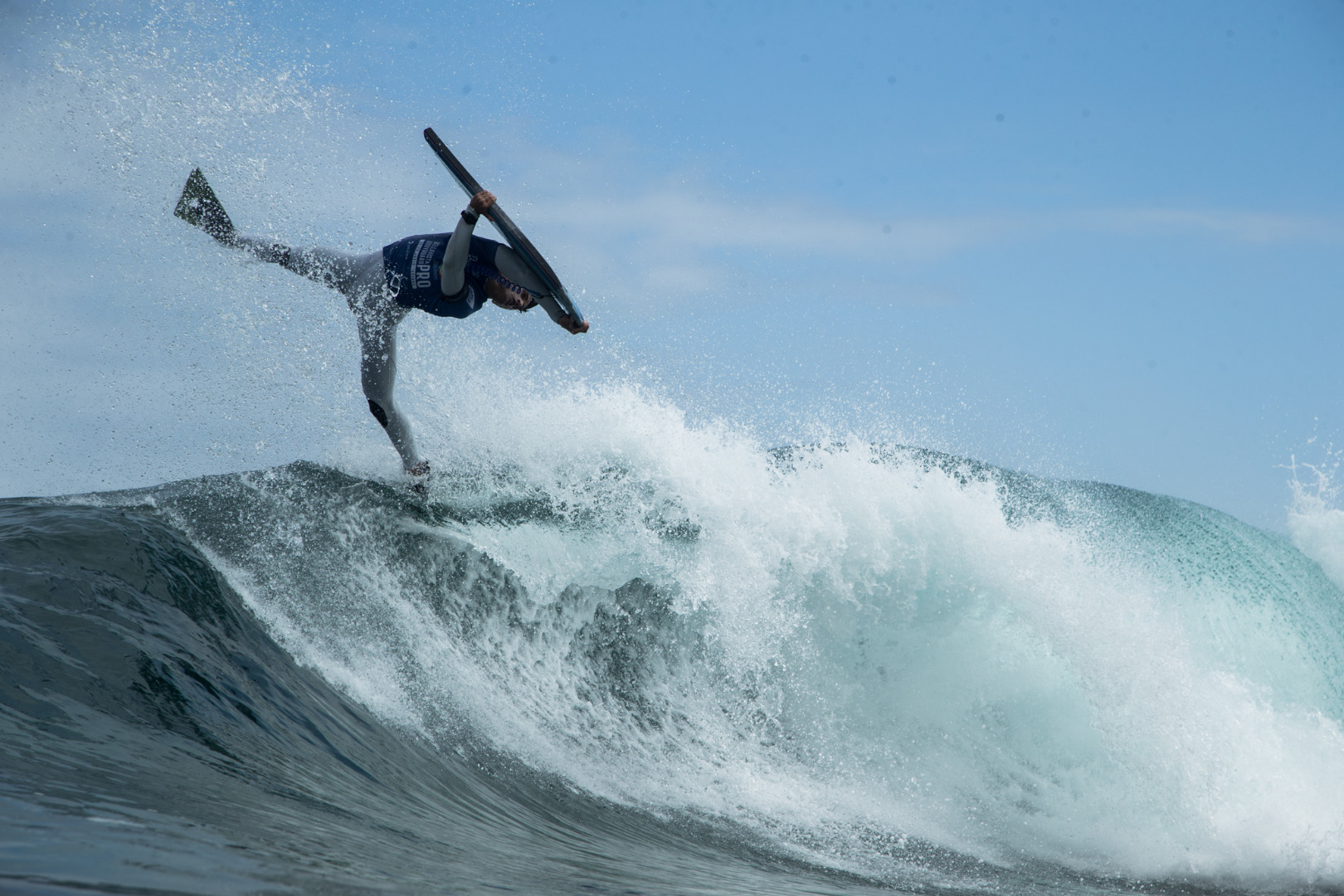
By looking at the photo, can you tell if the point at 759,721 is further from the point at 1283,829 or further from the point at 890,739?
the point at 1283,829

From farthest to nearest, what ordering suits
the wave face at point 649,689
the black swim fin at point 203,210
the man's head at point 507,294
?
the black swim fin at point 203,210 < the man's head at point 507,294 < the wave face at point 649,689

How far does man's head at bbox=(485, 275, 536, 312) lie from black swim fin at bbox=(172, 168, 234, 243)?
2229 mm

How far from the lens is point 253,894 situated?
6.26 ft

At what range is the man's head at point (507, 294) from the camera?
20.6ft

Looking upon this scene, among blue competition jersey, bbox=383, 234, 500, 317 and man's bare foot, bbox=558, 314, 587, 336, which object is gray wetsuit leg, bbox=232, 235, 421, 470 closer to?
blue competition jersey, bbox=383, 234, 500, 317

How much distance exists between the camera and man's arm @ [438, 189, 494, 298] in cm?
586

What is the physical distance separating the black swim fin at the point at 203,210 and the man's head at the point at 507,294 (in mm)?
2229

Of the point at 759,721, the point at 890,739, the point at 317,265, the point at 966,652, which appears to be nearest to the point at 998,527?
the point at 966,652

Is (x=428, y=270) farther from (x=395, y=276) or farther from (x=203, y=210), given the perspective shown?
(x=203, y=210)

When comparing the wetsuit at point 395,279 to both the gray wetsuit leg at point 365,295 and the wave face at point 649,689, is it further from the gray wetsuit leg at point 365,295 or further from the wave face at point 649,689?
the wave face at point 649,689

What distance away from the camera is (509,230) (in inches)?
237

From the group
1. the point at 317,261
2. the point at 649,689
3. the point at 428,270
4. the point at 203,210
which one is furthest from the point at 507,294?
the point at 649,689

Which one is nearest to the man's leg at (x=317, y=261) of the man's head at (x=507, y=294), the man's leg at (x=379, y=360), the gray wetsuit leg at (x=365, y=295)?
the gray wetsuit leg at (x=365, y=295)

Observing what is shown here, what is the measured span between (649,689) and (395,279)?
3564 millimetres
